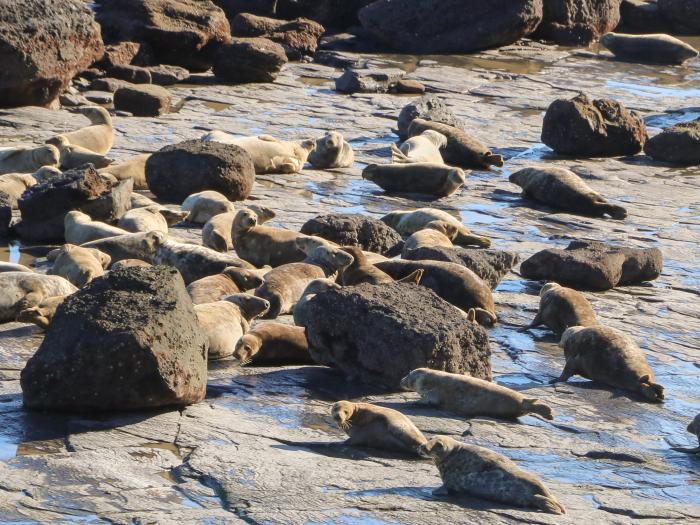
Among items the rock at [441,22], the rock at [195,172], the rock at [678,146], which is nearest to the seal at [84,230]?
the rock at [195,172]

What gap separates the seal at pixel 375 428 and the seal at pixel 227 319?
1249 mm

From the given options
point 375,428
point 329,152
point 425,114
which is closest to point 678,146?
point 425,114

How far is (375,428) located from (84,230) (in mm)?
4023

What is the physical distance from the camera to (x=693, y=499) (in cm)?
496

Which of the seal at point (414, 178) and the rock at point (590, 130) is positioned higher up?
the rock at point (590, 130)

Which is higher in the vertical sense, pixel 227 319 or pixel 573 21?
pixel 573 21

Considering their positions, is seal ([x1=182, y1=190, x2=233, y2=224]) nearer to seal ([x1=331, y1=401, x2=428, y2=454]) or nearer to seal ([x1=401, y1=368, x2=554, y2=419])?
seal ([x1=401, y1=368, x2=554, y2=419])

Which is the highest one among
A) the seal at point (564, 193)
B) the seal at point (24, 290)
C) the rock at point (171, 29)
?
the rock at point (171, 29)

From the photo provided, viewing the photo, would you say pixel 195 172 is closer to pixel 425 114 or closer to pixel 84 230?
pixel 84 230

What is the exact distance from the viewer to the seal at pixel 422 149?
12289 mm

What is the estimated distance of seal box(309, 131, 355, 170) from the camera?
1230 cm

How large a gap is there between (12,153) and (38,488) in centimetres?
670

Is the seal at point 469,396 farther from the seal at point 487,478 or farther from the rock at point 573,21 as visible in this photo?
the rock at point 573,21

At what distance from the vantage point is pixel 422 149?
41.5 ft
